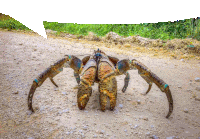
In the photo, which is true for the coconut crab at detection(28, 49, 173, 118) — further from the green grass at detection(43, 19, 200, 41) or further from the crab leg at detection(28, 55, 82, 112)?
the green grass at detection(43, 19, 200, 41)

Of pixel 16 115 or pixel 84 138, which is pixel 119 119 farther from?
pixel 16 115

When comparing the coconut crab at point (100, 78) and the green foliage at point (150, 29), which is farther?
the green foliage at point (150, 29)

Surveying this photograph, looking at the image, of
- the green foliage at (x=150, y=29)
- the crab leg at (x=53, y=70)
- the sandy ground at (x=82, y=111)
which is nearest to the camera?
the sandy ground at (x=82, y=111)

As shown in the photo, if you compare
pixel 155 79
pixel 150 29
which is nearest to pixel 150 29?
pixel 150 29

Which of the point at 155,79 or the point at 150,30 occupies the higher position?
the point at 150,30

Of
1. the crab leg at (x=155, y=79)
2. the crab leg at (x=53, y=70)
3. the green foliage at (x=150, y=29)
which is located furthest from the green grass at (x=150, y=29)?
the crab leg at (x=155, y=79)

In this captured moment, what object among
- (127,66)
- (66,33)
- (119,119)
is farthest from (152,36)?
(119,119)

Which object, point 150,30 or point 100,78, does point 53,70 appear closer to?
point 100,78

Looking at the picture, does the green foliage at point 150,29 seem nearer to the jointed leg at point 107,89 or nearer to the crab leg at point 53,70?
the crab leg at point 53,70

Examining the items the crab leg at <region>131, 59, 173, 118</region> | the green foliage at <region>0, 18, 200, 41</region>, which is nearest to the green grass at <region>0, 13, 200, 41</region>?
the green foliage at <region>0, 18, 200, 41</region>
